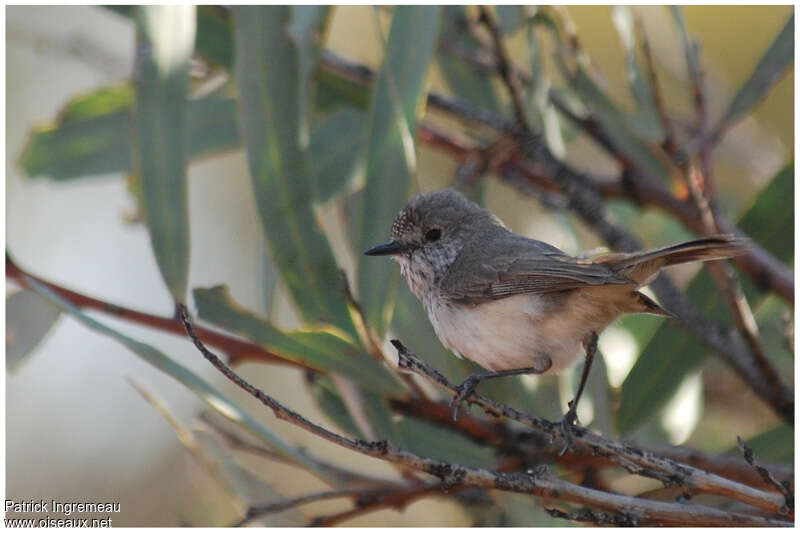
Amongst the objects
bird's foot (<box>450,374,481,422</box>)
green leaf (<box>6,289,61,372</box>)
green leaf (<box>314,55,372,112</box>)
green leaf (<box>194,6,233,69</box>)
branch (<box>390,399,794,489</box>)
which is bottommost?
branch (<box>390,399,794,489</box>)

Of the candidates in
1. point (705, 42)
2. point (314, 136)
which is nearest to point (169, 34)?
point (314, 136)

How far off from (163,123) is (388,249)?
670mm

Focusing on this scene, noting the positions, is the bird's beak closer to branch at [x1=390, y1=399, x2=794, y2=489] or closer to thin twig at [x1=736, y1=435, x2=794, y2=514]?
branch at [x1=390, y1=399, x2=794, y2=489]

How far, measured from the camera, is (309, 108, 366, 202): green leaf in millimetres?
3014

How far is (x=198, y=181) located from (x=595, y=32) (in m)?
2.27

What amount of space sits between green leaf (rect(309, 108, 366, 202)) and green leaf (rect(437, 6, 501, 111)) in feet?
1.72

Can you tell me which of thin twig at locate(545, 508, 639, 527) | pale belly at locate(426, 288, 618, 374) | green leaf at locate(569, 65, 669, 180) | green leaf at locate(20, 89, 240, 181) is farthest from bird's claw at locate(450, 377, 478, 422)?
green leaf at locate(20, 89, 240, 181)

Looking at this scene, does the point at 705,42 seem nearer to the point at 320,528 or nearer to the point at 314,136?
the point at 314,136

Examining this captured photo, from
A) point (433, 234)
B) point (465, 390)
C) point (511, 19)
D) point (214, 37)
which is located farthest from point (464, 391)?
point (214, 37)

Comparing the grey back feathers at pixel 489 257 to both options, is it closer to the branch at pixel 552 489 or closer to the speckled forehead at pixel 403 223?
the speckled forehead at pixel 403 223

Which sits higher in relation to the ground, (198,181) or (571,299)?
(571,299)

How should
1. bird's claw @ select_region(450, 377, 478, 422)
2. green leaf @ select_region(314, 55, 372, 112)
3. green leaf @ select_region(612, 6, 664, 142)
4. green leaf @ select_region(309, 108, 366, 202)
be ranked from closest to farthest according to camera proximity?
1. bird's claw @ select_region(450, 377, 478, 422)
2. green leaf @ select_region(612, 6, 664, 142)
3. green leaf @ select_region(309, 108, 366, 202)
4. green leaf @ select_region(314, 55, 372, 112)

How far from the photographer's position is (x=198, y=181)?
17.1 feet

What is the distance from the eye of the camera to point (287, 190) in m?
2.45
